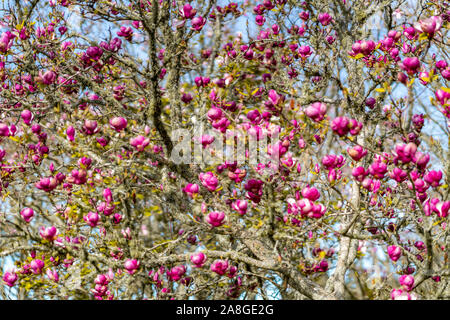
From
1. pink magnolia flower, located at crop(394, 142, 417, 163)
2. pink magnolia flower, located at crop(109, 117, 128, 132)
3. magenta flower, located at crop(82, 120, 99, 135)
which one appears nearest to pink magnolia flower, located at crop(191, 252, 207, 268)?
pink magnolia flower, located at crop(109, 117, 128, 132)

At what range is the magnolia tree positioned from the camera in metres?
2.61

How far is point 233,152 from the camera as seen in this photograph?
3.06m

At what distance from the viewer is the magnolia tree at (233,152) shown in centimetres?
261

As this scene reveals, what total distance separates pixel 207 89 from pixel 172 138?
652mm

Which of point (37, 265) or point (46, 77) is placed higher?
point (46, 77)

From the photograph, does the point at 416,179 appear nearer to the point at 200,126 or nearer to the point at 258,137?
the point at 258,137

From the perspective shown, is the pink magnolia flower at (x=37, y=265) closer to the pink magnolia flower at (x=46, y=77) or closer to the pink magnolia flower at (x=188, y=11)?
the pink magnolia flower at (x=46, y=77)

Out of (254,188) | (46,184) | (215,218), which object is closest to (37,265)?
(46,184)

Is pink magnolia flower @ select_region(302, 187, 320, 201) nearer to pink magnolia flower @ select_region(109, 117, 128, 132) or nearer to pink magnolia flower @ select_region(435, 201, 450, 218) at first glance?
pink magnolia flower @ select_region(435, 201, 450, 218)

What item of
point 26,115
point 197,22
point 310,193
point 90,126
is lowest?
point 310,193

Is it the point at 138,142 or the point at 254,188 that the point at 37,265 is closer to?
the point at 138,142

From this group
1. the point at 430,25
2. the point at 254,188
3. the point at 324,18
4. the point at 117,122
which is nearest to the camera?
the point at 430,25

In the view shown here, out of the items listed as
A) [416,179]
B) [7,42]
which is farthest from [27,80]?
[416,179]

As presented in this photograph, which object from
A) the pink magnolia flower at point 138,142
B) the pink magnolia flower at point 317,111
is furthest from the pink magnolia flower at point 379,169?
the pink magnolia flower at point 138,142
